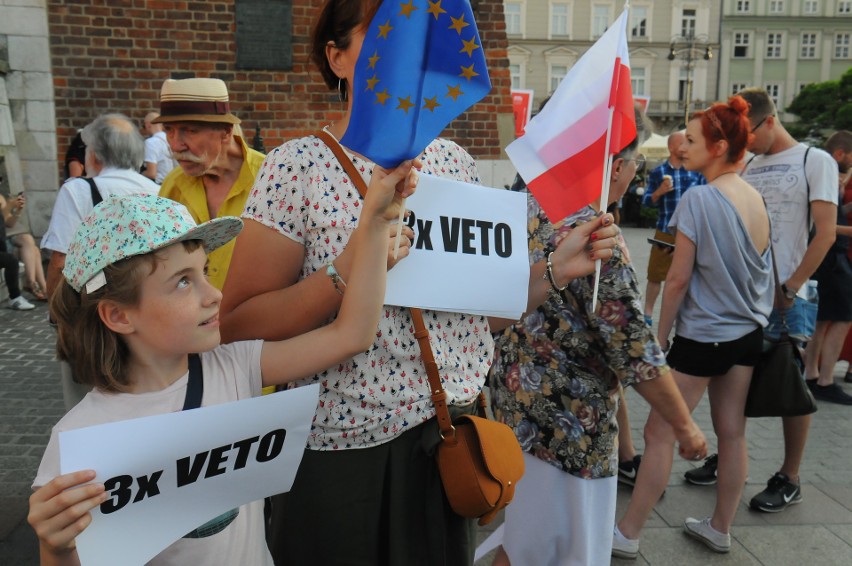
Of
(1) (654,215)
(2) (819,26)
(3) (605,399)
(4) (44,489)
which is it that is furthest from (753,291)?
(2) (819,26)

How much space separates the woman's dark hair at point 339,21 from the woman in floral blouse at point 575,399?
0.93 m

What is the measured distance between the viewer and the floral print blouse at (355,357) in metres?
1.66

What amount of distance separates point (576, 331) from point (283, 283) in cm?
103

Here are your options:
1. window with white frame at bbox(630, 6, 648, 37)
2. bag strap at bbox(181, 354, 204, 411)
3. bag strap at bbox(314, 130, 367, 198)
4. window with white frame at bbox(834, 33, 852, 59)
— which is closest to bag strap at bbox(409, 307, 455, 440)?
bag strap at bbox(314, 130, 367, 198)

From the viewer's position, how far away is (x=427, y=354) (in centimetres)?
168

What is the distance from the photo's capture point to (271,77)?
7926 mm

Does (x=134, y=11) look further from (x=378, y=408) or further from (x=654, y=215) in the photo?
(x=654, y=215)

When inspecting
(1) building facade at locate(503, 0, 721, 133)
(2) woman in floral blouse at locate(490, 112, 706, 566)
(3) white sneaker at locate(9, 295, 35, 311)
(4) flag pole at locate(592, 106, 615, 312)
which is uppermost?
(1) building facade at locate(503, 0, 721, 133)

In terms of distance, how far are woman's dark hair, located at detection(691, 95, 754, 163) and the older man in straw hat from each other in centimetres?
197

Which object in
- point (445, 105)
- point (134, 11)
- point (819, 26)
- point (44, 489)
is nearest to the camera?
point (44, 489)

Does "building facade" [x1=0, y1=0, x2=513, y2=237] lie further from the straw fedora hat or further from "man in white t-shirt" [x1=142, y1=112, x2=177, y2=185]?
the straw fedora hat

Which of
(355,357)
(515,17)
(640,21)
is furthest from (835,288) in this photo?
(640,21)

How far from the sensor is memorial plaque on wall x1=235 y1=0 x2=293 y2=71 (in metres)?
7.75

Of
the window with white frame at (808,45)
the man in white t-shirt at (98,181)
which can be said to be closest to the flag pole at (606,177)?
the man in white t-shirt at (98,181)
